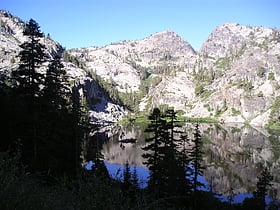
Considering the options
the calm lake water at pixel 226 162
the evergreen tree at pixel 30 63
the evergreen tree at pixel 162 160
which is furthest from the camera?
the calm lake water at pixel 226 162

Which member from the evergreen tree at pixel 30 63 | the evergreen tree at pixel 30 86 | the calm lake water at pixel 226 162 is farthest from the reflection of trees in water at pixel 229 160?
the evergreen tree at pixel 30 63

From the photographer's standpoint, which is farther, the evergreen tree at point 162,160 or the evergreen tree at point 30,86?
the evergreen tree at point 162,160

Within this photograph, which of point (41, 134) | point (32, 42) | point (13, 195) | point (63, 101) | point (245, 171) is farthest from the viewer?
point (245, 171)

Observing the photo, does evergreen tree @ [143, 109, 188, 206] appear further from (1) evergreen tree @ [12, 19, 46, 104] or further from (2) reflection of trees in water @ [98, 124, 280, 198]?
(2) reflection of trees in water @ [98, 124, 280, 198]

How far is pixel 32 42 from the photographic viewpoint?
25.6 m

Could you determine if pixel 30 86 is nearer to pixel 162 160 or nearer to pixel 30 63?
pixel 30 63

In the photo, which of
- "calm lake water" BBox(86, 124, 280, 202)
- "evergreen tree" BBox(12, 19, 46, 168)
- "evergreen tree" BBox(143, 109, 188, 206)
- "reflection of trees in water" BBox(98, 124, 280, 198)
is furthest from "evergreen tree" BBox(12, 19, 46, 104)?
"reflection of trees in water" BBox(98, 124, 280, 198)

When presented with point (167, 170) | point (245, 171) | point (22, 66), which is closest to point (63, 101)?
point (22, 66)

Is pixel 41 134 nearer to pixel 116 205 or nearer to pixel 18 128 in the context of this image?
pixel 18 128

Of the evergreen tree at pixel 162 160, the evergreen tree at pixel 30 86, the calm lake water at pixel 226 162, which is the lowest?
the calm lake water at pixel 226 162

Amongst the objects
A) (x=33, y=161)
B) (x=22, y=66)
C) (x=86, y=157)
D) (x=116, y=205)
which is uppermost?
(x=22, y=66)

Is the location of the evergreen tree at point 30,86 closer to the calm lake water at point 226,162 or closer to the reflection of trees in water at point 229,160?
the calm lake water at point 226,162

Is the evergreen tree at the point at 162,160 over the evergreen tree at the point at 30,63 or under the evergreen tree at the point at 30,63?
under

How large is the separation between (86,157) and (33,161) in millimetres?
41476
